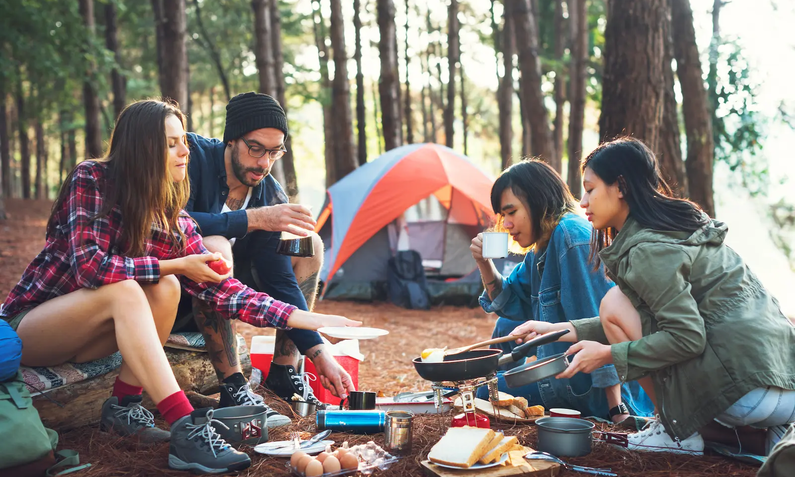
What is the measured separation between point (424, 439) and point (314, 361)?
71cm

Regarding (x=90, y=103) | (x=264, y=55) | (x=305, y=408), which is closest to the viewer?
(x=305, y=408)

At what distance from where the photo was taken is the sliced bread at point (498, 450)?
88.7 inches

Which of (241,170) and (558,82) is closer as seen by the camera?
(241,170)

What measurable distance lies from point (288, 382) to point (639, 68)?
3.54 m

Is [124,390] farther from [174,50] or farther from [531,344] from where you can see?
[174,50]

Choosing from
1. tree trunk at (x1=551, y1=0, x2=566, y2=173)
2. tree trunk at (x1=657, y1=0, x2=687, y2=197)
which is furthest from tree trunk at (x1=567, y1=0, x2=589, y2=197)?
→ tree trunk at (x1=657, y1=0, x2=687, y2=197)

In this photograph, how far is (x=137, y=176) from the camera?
263 cm

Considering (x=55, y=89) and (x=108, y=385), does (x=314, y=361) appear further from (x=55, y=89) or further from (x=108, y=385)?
(x=55, y=89)

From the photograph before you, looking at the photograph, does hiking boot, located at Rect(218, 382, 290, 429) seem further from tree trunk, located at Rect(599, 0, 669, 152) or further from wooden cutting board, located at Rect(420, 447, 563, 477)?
tree trunk, located at Rect(599, 0, 669, 152)

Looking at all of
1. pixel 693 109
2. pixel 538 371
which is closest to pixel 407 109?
pixel 693 109

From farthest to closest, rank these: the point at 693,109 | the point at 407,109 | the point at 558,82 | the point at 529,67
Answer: the point at 407,109 < the point at 558,82 < the point at 529,67 < the point at 693,109

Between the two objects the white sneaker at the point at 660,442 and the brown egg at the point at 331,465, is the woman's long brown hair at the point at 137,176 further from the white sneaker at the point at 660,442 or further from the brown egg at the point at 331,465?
the white sneaker at the point at 660,442

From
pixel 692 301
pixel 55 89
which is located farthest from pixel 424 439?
pixel 55 89

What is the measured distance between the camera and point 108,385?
9.76 feet
